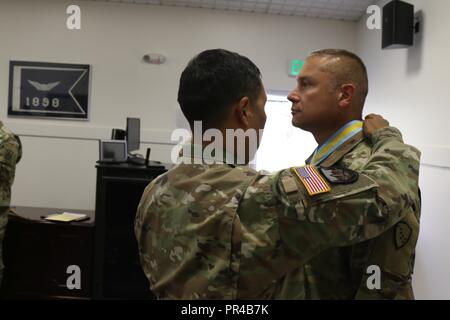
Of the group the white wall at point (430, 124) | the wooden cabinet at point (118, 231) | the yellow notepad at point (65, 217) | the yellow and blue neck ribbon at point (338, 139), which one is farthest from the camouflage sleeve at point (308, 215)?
the yellow notepad at point (65, 217)

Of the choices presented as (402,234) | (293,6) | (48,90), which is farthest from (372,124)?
(48,90)

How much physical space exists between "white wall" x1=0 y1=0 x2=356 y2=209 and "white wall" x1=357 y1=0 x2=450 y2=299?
1.89m

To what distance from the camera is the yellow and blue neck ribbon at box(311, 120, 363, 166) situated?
42.8 inches

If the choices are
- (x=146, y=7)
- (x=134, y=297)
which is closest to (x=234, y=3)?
(x=146, y=7)

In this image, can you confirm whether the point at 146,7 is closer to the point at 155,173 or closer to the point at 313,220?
the point at 155,173

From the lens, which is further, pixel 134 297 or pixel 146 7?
pixel 146 7

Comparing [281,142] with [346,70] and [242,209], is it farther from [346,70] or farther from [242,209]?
[242,209]

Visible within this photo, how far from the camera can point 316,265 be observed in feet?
2.99

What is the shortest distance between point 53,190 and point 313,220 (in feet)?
13.2

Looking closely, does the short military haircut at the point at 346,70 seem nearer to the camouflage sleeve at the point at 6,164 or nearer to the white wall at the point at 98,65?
the camouflage sleeve at the point at 6,164

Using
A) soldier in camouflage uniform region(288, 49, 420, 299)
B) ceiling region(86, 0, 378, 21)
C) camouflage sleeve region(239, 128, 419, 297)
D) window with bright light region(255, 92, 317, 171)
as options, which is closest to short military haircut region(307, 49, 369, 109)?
soldier in camouflage uniform region(288, 49, 420, 299)

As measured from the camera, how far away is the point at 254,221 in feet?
2.55

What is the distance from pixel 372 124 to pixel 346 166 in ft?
0.49

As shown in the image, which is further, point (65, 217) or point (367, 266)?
point (65, 217)
